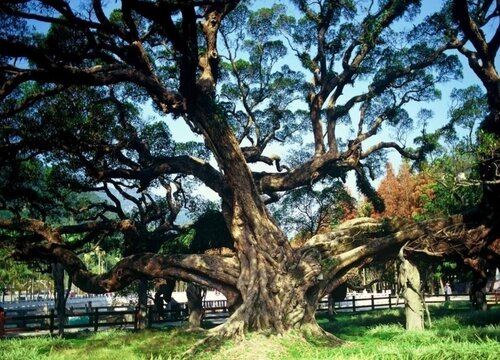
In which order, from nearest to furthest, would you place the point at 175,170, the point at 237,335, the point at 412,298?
the point at 237,335 < the point at 412,298 < the point at 175,170

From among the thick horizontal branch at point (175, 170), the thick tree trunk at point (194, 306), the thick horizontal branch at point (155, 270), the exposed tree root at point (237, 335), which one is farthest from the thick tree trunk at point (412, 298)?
the thick tree trunk at point (194, 306)

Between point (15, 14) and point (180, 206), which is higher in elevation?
point (15, 14)

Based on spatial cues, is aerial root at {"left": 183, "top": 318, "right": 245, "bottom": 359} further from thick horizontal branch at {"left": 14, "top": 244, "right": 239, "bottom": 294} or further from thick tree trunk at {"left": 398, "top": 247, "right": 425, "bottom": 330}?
thick tree trunk at {"left": 398, "top": 247, "right": 425, "bottom": 330}

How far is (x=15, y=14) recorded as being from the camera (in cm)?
1191

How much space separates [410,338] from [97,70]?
12.2 m

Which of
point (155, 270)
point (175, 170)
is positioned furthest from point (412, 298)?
point (175, 170)

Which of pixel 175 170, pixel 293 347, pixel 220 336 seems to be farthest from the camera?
pixel 175 170

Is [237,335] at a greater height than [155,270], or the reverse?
[155,270]

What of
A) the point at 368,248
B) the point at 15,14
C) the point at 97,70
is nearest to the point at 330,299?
the point at 368,248

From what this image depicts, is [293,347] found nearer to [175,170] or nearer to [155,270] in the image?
[155,270]

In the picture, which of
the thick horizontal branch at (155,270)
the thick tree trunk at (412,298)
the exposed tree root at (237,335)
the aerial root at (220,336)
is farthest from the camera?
the thick horizontal branch at (155,270)

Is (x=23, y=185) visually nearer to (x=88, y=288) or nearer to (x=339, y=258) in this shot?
(x=88, y=288)

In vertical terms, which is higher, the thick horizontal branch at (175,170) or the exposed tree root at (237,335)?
the thick horizontal branch at (175,170)

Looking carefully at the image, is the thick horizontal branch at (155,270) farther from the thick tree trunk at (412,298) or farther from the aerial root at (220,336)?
the thick tree trunk at (412,298)
